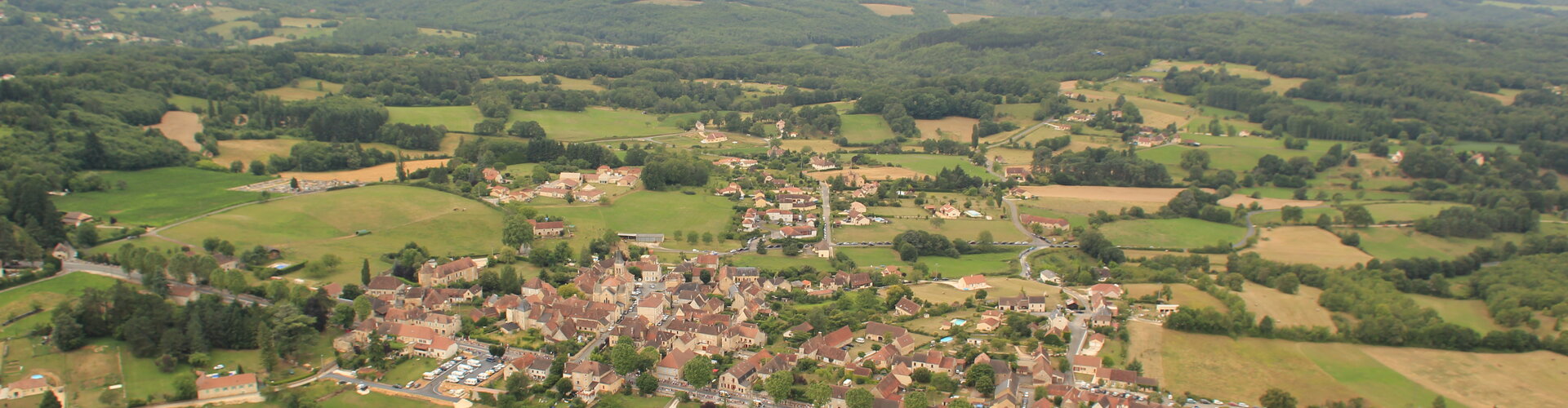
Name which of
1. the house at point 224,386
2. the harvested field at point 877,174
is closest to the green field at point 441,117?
the harvested field at point 877,174

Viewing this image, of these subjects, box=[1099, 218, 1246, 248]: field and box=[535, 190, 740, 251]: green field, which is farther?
box=[1099, 218, 1246, 248]: field

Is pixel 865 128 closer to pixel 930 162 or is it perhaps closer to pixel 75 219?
pixel 930 162

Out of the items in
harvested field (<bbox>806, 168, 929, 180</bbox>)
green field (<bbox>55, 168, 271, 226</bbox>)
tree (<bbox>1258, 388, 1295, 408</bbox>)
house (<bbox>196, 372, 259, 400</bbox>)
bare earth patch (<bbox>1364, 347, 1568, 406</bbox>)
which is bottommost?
harvested field (<bbox>806, 168, 929, 180</bbox>)

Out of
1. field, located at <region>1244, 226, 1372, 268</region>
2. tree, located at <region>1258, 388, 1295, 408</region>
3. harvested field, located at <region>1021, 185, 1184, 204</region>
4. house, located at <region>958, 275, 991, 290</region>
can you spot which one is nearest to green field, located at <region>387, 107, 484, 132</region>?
harvested field, located at <region>1021, 185, 1184, 204</region>

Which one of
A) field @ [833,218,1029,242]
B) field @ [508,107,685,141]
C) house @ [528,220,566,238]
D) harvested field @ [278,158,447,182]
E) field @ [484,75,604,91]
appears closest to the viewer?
house @ [528,220,566,238]

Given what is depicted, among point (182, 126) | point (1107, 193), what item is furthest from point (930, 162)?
point (182, 126)

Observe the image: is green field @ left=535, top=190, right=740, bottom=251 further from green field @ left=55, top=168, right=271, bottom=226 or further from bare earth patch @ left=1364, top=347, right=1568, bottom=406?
bare earth patch @ left=1364, top=347, right=1568, bottom=406
